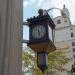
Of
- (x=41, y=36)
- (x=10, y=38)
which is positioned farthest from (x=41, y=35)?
(x=10, y=38)

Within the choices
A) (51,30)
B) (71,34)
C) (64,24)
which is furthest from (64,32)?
(51,30)

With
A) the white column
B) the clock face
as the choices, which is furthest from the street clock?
the white column

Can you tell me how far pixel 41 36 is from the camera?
204 centimetres

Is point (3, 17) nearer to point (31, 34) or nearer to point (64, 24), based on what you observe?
point (31, 34)

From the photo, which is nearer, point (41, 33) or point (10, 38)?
point (10, 38)

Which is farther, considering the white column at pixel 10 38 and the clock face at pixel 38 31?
the clock face at pixel 38 31

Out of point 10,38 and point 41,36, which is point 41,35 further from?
point 10,38

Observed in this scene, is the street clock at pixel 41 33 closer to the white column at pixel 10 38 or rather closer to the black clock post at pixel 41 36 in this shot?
the black clock post at pixel 41 36

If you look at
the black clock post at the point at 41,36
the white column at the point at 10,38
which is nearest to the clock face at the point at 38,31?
the black clock post at the point at 41,36

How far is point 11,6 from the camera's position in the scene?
4.96 feet

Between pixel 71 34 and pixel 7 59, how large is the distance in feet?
93.1

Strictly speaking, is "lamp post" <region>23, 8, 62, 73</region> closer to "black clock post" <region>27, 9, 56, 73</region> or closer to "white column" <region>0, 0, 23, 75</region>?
"black clock post" <region>27, 9, 56, 73</region>

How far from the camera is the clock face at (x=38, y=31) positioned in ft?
6.75

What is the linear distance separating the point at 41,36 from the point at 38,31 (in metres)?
0.06
